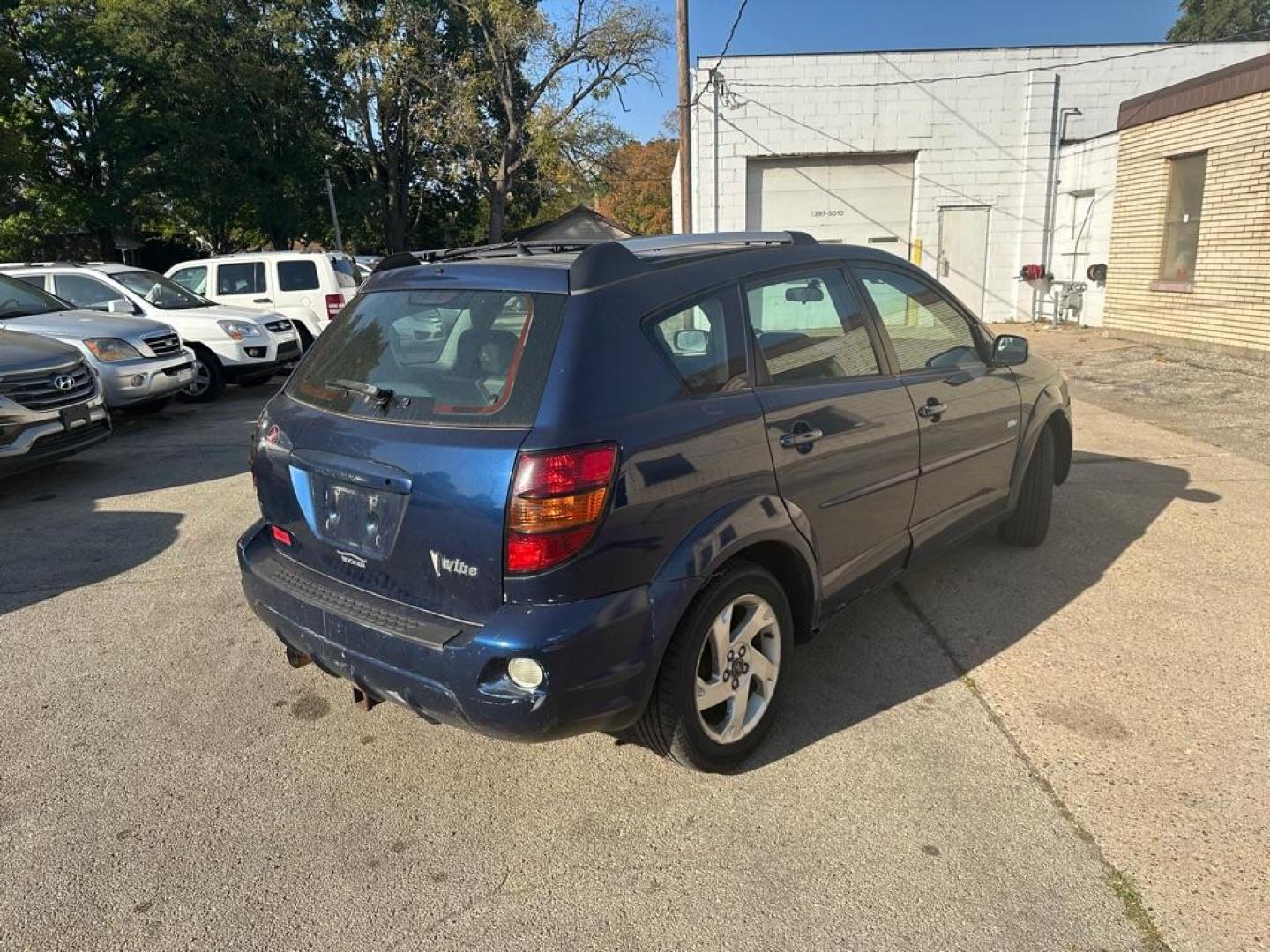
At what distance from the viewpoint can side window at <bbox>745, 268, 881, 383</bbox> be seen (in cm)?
303

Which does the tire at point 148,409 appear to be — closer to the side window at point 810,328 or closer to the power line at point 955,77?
the side window at point 810,328

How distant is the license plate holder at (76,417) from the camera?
6.41m

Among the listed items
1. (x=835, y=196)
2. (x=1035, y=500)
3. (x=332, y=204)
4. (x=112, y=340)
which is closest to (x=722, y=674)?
(x=1035, y=500)

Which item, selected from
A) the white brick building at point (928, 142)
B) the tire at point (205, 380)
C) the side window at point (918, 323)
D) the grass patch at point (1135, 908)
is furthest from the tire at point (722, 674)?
the white brick building at point (928, 142)

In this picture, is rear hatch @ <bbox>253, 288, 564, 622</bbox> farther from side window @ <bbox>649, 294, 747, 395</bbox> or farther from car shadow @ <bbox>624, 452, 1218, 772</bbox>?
car shadow @ <bbox>624, 452, 1218, 772</bbox>

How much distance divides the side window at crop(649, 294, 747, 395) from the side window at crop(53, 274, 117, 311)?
428 inches

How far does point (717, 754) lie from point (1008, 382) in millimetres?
2536

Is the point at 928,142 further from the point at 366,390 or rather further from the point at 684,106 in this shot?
the point at 366,390

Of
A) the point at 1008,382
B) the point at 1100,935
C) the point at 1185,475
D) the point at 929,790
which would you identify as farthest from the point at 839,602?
the point at 1185,475

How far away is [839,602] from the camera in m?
3.25

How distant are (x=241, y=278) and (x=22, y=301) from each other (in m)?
4.76

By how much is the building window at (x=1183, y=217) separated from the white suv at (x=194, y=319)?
12812 mm

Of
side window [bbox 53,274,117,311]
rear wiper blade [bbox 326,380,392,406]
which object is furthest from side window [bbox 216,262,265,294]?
rear wiper blade [bbox 326,380,392,406]

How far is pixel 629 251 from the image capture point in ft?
8.98
